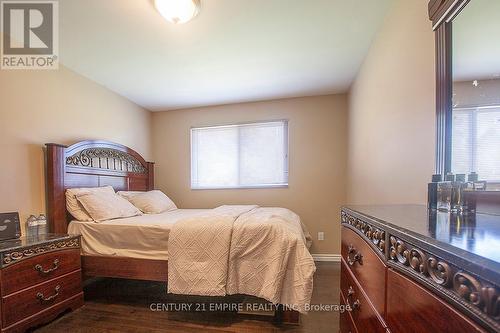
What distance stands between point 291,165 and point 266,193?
58 cm

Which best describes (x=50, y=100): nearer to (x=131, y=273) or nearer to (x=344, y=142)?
(x=131, y=273)

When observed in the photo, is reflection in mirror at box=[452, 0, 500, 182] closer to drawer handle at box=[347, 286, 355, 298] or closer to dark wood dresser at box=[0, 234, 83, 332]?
drawer handle at box=[347, 286, 355, 298]

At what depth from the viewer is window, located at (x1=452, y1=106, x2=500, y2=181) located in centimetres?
85

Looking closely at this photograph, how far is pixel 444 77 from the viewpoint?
3.56 ft

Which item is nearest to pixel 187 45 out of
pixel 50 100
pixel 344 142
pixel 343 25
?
pixel 343 25

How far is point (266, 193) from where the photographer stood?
3604 millimetres

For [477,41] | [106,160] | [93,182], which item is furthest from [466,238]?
[106,160]

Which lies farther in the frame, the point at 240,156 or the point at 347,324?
the point at 240,156

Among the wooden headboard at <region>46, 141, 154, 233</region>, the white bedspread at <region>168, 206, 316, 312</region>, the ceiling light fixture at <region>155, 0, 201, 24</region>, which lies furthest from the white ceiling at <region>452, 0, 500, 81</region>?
the wooden headboard at <region>46, 141, 154, 233</region>

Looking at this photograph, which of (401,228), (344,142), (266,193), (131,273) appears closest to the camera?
(401,228)

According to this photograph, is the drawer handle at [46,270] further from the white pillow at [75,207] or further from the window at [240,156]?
the window at [240,156]

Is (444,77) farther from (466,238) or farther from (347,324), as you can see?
(347,324)

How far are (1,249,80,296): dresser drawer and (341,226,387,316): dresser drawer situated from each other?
2.26 meters
